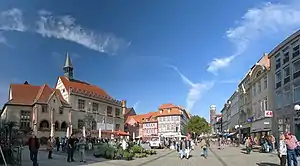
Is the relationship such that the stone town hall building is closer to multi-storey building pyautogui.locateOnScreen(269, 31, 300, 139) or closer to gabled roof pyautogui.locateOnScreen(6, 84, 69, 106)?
gabled roof pyautogui.locateOnScreen(6, 84, 69, 106)

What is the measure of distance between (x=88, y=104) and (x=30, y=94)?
15.0m

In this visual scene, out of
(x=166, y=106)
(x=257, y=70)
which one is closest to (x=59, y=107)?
(x=257, y=70)

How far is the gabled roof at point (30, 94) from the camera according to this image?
263 feet

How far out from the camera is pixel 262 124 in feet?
190

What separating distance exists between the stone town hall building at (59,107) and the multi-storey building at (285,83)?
33.5 m

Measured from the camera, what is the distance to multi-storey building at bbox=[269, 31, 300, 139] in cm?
4315

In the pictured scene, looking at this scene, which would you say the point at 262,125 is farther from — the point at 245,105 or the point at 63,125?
the point at 63,125

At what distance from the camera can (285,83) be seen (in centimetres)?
4703

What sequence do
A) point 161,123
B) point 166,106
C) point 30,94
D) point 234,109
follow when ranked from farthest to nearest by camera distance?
point 166,106, point 161,123, point 234,109, point 30,94

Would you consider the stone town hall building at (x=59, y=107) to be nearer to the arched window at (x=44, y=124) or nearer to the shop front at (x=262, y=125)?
the arched window at (x=44, y=124)

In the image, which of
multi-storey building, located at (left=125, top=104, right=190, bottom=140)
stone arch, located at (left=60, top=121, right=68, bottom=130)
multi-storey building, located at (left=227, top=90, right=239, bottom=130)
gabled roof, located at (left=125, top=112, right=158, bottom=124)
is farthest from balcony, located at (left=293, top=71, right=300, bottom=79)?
gabled roof, located at (left=125, top=112, right=158, bottom=124)

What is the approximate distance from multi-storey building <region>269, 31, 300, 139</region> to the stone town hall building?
33542 millimetres

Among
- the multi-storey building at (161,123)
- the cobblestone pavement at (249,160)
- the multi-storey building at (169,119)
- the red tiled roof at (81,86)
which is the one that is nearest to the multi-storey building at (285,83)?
the cobblestone pavement at (249,160)

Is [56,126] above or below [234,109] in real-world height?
below
